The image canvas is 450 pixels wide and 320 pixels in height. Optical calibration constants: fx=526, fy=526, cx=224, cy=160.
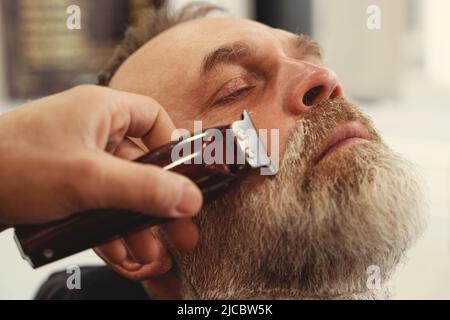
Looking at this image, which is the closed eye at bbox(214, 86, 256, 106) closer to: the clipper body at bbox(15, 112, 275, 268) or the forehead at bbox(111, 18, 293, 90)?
the forehead at bbox(111, 18, 293, 90)

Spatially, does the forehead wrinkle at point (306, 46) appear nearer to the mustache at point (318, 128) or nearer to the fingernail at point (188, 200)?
the mustache at point (318, 128)

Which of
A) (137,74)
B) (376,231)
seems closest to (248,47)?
(137,74)

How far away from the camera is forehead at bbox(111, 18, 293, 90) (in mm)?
848

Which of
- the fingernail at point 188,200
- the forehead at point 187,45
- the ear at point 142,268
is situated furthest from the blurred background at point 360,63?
the fingernail at point 188,200

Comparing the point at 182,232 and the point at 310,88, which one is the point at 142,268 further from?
the point at 310,88

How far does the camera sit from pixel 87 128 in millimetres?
541

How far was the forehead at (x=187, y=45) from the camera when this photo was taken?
0.85 metres

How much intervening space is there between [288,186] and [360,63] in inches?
40.8

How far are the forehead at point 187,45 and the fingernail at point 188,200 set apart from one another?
36 cm

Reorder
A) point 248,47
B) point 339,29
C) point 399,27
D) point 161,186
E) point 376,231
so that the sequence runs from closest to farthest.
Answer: point 161,186 → point 376,231 → point 248,47 → point 399,27 → point 339,29

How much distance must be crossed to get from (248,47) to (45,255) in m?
0.44

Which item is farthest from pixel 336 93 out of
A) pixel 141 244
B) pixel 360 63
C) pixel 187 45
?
pixel 360 63

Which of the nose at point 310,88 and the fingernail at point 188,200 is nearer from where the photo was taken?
the fingernail at point 188,200
